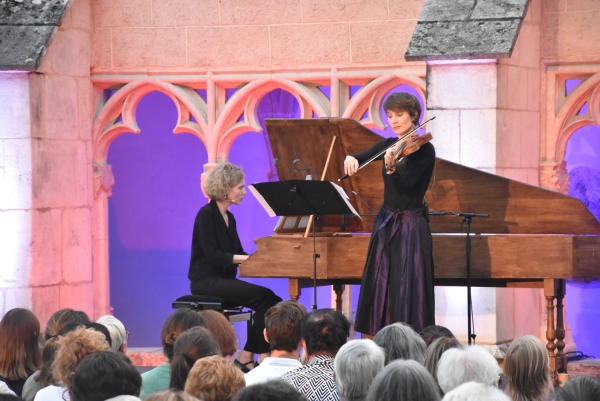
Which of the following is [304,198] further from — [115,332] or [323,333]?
[323,333]

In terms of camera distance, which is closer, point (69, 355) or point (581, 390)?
point (581, 390)

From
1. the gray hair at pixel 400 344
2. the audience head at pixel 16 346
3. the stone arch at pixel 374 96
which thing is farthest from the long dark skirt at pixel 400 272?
the stone arch at pixel 374 96

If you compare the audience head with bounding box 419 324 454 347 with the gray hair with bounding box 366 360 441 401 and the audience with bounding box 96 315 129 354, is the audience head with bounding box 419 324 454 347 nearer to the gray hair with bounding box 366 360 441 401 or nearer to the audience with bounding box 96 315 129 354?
the audience with bounding box 96 315 129 354

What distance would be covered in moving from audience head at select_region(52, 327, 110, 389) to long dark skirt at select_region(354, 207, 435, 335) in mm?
2464

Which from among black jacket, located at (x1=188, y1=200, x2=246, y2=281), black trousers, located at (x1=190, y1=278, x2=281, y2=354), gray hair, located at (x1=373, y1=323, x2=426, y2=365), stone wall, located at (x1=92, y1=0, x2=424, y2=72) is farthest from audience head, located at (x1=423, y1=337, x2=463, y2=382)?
stone wall, located at (x1=92, y1=0, x2=424, y2=72)

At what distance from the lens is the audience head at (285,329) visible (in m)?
4.98

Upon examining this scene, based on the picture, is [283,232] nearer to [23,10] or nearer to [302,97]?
[302,97]

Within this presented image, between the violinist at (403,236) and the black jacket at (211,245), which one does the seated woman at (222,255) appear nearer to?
the black jacket at (211,245)

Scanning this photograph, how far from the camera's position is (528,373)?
4230mm

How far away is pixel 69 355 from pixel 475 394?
1.88m

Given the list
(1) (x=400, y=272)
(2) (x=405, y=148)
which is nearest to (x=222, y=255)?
(1) (x=400, y=272)

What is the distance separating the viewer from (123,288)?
1215 cm

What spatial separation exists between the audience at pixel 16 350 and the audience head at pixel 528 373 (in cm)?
244

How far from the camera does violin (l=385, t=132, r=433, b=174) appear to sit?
639cm
